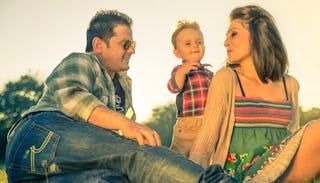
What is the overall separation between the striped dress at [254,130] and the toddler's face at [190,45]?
155 centimetres

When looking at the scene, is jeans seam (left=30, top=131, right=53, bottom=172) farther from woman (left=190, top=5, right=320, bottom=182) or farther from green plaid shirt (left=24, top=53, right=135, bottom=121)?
woman (left=190, top=5, right=320, bottom=182)

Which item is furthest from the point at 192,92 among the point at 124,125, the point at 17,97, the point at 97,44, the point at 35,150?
the point at 17,97

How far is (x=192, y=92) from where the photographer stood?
6.34 metres

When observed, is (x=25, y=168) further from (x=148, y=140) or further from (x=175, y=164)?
(x=175, y=164)

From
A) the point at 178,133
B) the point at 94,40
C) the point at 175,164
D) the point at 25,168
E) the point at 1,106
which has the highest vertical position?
the point at 94,40

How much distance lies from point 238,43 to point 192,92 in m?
1.03

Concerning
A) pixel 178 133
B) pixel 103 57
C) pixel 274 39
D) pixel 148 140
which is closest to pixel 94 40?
pixel 103 57

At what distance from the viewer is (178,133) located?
627cm

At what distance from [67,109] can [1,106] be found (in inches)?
1340

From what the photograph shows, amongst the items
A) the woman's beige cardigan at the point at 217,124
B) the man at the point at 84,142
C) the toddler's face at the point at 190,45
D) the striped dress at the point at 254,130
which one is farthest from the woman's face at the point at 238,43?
the man at the point at 84,142

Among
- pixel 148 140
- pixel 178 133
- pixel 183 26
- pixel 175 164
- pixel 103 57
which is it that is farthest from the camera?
pixel 183 26

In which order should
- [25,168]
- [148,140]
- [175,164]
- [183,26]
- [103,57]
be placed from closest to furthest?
[175,164] → [148,140] → [25,168] → [103,57] → [183,26]

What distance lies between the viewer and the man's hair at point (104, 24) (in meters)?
5.42

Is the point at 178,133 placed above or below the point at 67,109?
below
